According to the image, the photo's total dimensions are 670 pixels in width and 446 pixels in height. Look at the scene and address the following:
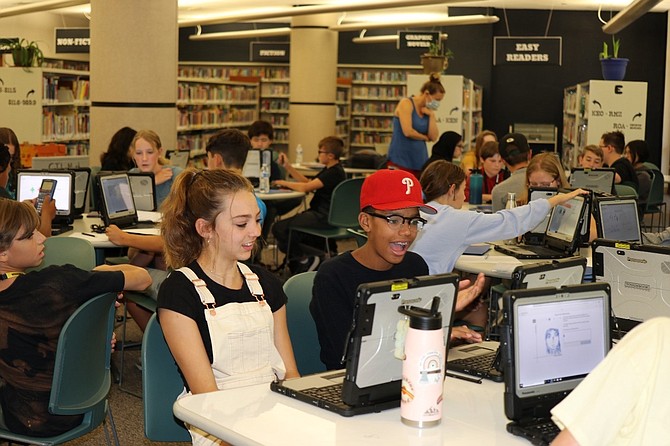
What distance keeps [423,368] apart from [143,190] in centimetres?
400

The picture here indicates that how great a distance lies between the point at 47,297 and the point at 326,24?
11446 mm

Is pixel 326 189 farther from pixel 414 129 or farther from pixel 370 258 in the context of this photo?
pixel 370 258

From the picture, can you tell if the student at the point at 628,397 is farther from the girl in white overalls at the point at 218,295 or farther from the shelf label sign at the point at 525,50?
the shelf label sign at the point at 525,50

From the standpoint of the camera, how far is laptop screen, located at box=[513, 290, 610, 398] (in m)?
1.99

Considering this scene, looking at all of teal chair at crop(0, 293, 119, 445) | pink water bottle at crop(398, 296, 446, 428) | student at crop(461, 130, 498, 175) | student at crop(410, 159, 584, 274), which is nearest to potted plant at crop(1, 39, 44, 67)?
student at crop(461, 130, 498, 175)

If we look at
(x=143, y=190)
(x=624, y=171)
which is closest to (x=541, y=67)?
(x=624, y=171)

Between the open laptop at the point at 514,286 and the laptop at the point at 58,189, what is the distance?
10.2ft

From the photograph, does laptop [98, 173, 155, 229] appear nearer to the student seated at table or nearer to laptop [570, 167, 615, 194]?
the student seated at table

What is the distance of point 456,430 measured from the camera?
6.72 ft

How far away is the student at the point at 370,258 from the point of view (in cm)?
286

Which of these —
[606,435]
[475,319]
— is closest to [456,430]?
[606,435]

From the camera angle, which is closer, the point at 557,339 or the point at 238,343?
the point at 557,339

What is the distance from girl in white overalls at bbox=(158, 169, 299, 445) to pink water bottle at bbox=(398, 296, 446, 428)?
0.64 m

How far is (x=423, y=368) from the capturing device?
6.48ft
